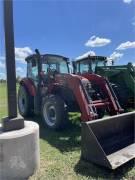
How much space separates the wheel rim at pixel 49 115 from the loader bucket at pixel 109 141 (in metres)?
2.16

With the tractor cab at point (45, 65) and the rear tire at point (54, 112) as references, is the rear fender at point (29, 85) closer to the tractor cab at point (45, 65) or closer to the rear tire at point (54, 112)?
the tractor cab at point (45, 65)

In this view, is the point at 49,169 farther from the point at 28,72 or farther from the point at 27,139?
the point at 28,72

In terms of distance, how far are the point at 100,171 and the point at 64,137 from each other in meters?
2.04

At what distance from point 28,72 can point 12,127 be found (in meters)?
4.82

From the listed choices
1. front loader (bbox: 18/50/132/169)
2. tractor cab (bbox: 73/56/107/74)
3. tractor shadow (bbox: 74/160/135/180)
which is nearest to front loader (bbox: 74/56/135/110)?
tractor cab (bbox: 73/56/107/74)

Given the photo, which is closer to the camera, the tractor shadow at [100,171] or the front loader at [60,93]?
the tractor shadow at [100,171]

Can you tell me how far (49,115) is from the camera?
22.3 ft

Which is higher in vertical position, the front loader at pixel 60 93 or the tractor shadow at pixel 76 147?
the front loader at pixel 60 93

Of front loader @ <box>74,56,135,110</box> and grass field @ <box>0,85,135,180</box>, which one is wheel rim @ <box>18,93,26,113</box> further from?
grass field @ <box>0,85,135,180</box>

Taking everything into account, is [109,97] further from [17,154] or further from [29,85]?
[17,154]

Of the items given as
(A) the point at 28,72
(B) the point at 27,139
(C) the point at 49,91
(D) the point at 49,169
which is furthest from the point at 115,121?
(A) the point at 28,72

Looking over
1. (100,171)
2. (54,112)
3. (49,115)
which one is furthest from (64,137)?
(100,171)

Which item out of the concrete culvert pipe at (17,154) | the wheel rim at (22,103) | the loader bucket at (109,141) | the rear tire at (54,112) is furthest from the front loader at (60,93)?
the concrete culvert pipe at (17,154)

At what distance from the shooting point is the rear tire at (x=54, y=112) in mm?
6253
